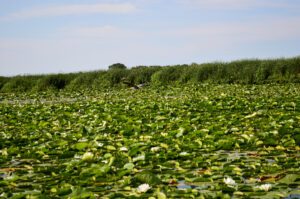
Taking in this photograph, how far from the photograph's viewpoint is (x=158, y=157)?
5.12 metres

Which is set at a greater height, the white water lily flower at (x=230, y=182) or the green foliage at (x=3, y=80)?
the green foliage at (x=3, y=80)

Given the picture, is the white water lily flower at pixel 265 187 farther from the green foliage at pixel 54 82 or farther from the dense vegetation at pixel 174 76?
the green foliage at pixel 54 82

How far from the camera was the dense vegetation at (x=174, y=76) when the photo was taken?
2003 centimetres

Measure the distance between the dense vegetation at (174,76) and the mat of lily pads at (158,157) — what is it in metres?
10.9

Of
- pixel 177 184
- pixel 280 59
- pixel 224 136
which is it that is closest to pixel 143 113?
pixel 224 136

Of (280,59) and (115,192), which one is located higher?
(280,59)

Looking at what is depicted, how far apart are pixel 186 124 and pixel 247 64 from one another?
47.2ft

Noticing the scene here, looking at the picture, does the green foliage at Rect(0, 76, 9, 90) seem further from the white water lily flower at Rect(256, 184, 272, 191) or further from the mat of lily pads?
the white water lily flower at Rect(256, 184, 272, 191)

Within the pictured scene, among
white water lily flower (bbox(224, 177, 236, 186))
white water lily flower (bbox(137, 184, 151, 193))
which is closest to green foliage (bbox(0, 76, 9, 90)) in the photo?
white water lily flower (bbox(137, 184, 151, 193))

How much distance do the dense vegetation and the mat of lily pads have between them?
10.9 m

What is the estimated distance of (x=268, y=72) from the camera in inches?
796

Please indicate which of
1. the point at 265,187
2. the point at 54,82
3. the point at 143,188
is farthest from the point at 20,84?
the point at 265,187

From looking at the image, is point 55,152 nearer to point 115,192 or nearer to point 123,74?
point 115,192

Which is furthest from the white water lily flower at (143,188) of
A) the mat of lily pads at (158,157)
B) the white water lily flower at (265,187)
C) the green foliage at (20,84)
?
the green foliage at (20,84)
